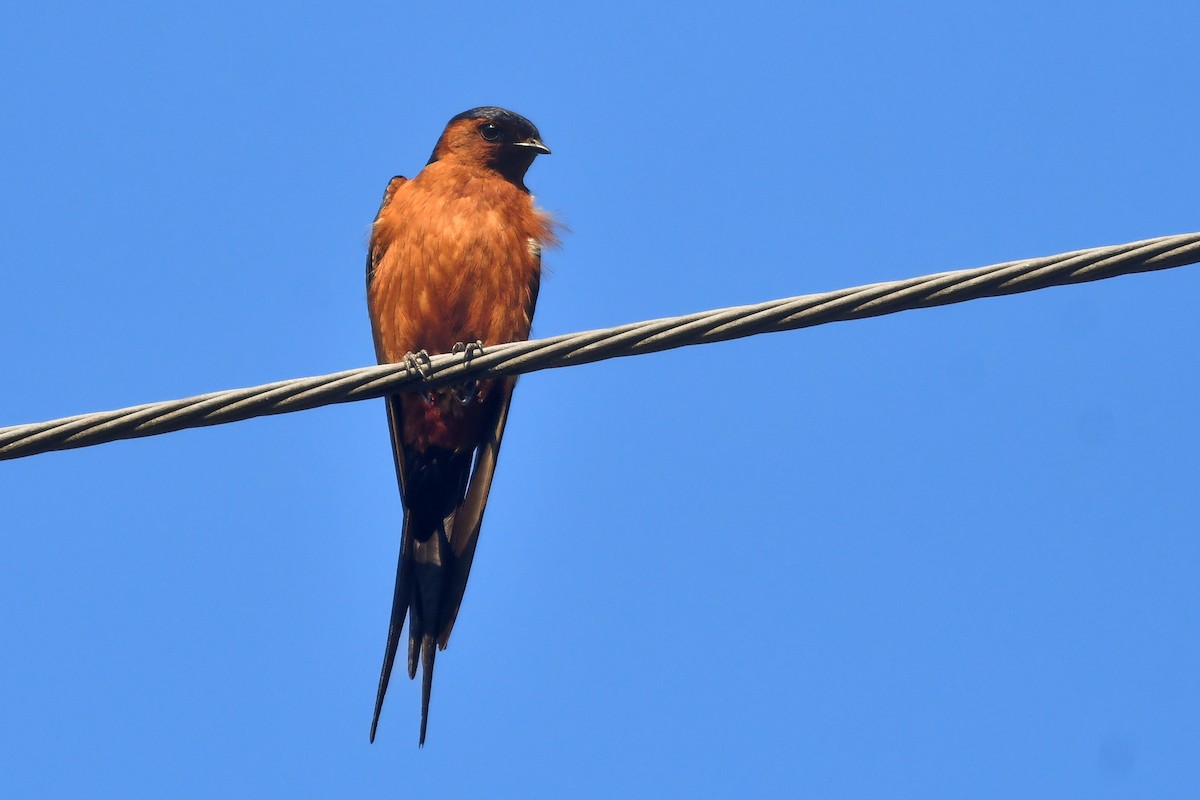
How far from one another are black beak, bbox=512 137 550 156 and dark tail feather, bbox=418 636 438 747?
315cm

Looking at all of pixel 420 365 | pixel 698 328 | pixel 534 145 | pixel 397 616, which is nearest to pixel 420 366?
pixel 420 365

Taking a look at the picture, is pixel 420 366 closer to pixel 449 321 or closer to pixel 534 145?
pixel 449 321

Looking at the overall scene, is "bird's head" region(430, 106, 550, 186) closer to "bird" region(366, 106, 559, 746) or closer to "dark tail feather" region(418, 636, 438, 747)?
"bird" region(366, 106, 559, 746)

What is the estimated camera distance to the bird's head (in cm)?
898

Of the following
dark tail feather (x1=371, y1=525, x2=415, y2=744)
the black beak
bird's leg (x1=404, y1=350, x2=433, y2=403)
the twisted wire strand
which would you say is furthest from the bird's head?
the twisted wire strand

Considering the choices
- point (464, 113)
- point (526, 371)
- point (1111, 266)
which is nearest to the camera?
point (1111, 266)

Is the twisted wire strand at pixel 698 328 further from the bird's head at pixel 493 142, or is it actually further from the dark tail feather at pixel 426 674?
the bird's head at pixel 493 142

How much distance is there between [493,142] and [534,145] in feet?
0.93

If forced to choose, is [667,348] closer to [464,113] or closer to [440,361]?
[440,361]

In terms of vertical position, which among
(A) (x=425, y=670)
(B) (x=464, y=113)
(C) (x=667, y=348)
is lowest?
(A) (x=425, y=670)

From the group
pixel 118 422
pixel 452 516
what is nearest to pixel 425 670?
pixel 452 516

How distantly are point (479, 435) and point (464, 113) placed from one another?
229cm

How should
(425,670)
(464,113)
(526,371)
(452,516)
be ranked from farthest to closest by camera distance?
(464,113) → (452,516) → (425,670) → (526,371)

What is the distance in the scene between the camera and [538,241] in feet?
27.8
